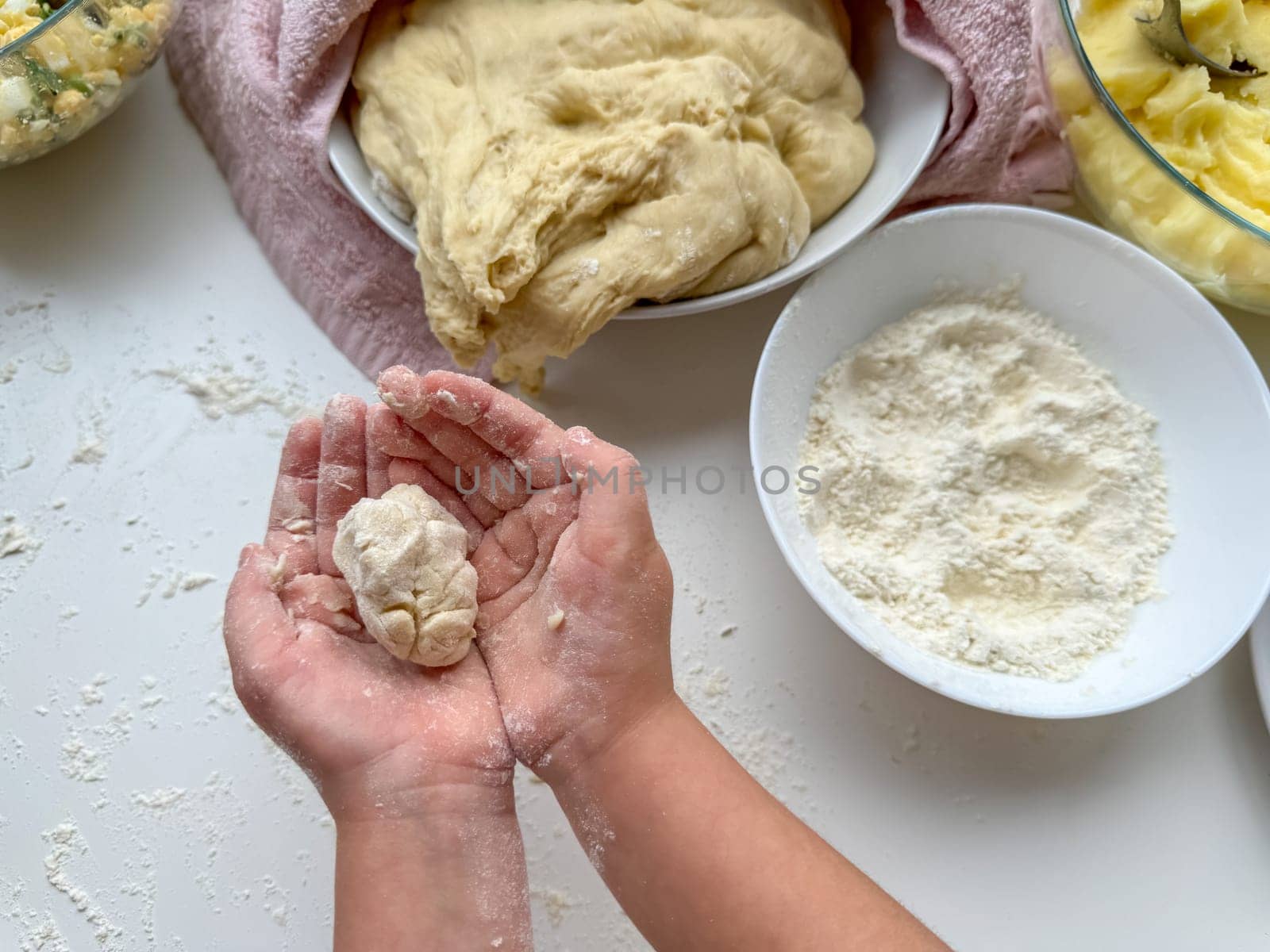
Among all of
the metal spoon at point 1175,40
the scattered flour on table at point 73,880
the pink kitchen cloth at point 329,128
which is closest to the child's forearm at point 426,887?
the scattered flour on table at point 73,880

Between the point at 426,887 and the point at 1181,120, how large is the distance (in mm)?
1012

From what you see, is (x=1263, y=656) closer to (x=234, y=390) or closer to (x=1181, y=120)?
(x=1181, y=120)

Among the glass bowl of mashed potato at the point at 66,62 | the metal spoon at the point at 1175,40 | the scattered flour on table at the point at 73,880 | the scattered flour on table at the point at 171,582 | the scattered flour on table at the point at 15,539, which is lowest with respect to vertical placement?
the scattered flour on table at the point at 73,880

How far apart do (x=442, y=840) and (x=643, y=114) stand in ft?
2.27

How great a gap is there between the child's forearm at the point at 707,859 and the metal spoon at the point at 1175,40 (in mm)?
824

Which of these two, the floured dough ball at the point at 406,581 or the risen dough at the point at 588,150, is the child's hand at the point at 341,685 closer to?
the floured dough ball at the point at 406,581

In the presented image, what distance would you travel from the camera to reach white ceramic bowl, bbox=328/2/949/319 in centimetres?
96

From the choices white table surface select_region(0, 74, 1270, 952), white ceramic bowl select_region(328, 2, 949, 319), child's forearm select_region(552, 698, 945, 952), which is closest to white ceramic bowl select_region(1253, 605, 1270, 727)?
white table surface select_region(0, 74, 1270, 952)

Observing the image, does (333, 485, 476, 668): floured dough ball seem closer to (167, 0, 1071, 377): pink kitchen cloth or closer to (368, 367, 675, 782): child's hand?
(368, 367, 675, 782): child's hand

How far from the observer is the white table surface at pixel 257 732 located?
38.7 inches

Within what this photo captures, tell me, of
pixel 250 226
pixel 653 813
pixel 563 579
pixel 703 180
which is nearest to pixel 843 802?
pixel 653 813

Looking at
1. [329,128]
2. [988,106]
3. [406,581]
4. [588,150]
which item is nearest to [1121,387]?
[988,106]

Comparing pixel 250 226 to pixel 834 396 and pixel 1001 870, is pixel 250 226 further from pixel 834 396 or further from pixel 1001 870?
pixel 1001 870

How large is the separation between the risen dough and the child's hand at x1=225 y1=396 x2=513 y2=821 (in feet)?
0.65
